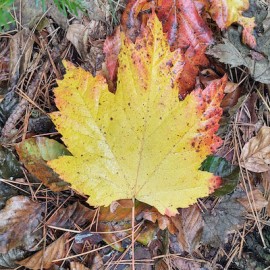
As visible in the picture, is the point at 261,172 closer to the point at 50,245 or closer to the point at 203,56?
the point at 203,56

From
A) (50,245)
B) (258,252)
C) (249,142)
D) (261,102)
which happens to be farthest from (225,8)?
(50,245)

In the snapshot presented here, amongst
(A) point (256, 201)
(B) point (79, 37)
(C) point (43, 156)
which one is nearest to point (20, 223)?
(C) point (43, 156)

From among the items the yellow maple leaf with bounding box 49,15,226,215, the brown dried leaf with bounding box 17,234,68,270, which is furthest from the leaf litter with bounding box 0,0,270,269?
the yellow maple leaf with bounding box 49,15,226,215

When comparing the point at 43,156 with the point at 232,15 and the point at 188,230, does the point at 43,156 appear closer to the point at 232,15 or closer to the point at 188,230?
the point at 188,230

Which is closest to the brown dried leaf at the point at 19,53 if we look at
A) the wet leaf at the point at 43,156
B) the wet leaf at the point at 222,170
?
the wet leaf at the point at 43,156

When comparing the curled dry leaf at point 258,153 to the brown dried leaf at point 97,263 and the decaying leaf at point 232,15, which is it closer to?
the decaying leaf at point 232,15

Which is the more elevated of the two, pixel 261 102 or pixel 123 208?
pixel 261 102
